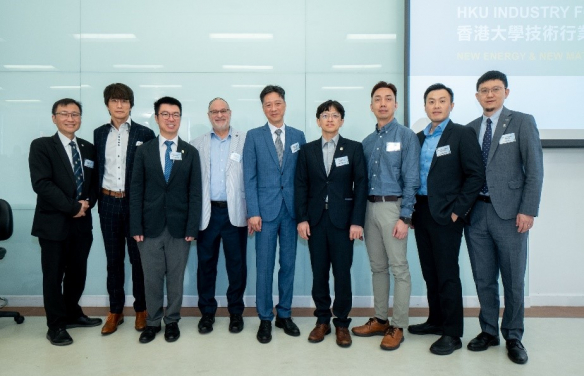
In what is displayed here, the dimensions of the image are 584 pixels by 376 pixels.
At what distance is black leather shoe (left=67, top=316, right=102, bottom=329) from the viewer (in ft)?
10.5

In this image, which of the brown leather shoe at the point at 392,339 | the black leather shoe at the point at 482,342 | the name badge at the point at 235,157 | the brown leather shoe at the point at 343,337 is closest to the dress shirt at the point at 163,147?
the name badge at the point at 235,157

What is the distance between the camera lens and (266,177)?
9.80 ft

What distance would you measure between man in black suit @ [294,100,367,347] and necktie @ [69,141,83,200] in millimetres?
1698

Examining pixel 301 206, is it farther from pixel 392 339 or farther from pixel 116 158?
pixel 116 158

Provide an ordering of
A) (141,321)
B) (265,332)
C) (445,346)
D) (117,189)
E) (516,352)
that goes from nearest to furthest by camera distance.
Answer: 1. (516,352)
2. (445,346)
3. (265,332)
4. (117,189)
5. (141,321)

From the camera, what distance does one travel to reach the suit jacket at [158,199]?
113 inches

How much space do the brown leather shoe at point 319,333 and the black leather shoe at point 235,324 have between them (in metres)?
0.59

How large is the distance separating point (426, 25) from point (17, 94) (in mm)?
4151

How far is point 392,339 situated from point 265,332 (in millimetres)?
942

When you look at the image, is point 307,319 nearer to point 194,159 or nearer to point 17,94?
point 194,159

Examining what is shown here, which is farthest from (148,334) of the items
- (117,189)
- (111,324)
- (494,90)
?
(494,90)

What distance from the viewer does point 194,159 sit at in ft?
9.80

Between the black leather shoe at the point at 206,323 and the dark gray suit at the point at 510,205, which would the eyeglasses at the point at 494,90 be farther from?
the black leather shoe at the point at 206,323

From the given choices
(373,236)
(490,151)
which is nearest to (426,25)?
(490,151)
